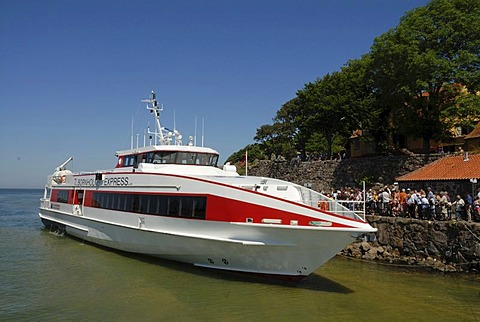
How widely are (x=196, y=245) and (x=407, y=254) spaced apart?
29.3ft

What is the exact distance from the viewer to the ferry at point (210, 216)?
1088cm

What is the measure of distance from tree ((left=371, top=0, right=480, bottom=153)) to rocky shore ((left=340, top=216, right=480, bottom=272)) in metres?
9.86

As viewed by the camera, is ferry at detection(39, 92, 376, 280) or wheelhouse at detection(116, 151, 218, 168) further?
wheelhouse at detection(116, 151, 218, 168)

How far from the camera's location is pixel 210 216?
12.1m

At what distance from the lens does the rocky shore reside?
14180mm

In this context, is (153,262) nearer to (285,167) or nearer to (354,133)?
(285,167)

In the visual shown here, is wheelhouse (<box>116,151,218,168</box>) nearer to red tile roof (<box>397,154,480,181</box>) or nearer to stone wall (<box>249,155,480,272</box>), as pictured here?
stone wall (<box>249,155,480,272</box>)

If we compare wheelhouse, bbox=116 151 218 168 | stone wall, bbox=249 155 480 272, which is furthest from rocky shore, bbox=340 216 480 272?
wheelhouse, bbox=116 151 218 168

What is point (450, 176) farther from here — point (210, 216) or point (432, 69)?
point (210, 216)

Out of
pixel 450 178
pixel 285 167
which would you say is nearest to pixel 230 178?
pixel 450 178

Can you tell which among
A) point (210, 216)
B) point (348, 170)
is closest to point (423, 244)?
point (210, 216)

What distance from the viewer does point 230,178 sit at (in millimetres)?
13688

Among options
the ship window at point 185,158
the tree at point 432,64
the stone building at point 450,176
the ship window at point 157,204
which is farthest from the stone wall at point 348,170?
the ship window at point 157,204

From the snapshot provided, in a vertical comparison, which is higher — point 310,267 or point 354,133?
point 354,133
